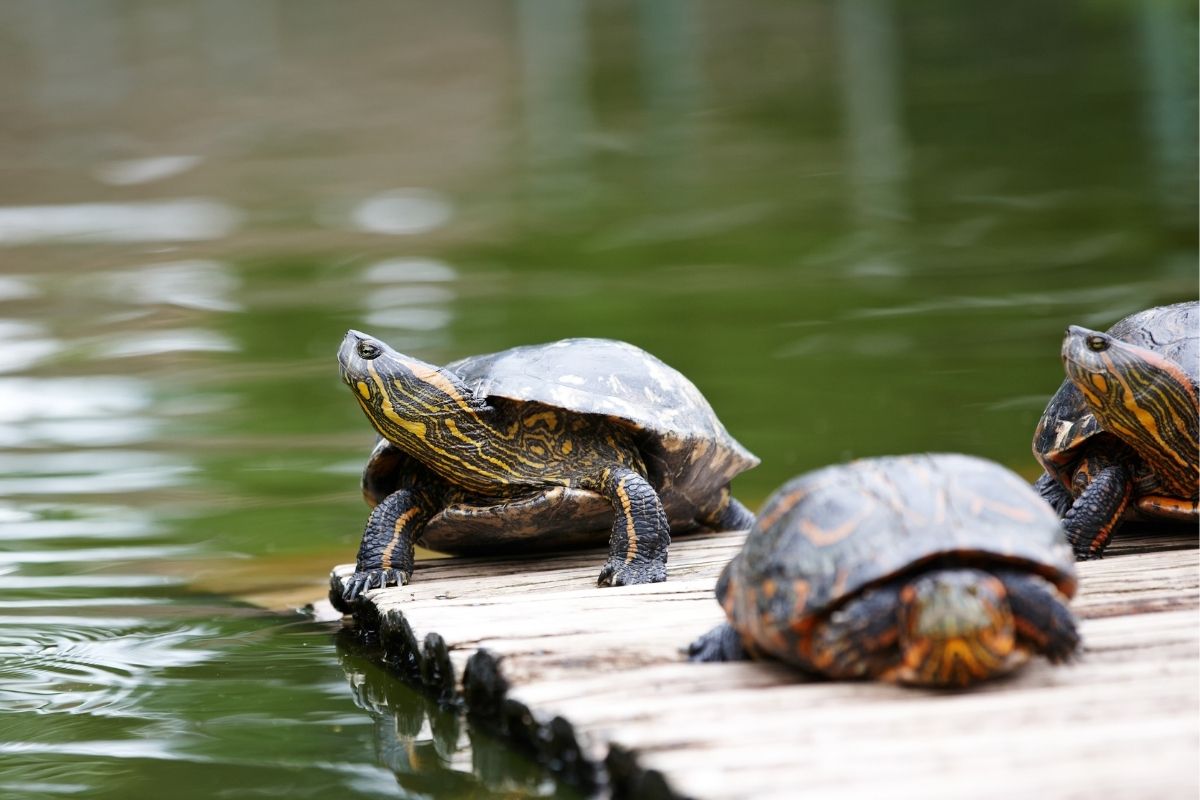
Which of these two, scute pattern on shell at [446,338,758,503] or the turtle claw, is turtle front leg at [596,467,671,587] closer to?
scute pattern on shell at [446,338,758,503]

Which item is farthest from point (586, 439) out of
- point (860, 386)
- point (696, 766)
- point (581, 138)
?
point (581, 138)

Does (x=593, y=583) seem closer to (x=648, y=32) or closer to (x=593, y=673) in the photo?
(x=593, y=673)

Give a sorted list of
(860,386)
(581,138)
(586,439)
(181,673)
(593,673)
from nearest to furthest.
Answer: (593,673) → (181,673) → (586,439) → (860,386) → (581,138)

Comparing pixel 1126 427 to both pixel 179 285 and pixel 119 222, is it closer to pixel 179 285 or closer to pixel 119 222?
pixel 179 285

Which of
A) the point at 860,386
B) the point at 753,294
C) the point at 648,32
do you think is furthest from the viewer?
the point at 648,32

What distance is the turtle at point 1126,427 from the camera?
310cm

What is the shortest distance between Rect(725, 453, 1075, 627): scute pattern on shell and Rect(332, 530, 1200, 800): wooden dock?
160mm

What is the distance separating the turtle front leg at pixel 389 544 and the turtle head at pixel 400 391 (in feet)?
0.74

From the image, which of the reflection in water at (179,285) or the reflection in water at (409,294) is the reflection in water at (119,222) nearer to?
the reflection in water at (179,285)

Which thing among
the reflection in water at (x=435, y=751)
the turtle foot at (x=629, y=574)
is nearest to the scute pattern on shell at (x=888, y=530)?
the reflection in water at (x=435, y=751)

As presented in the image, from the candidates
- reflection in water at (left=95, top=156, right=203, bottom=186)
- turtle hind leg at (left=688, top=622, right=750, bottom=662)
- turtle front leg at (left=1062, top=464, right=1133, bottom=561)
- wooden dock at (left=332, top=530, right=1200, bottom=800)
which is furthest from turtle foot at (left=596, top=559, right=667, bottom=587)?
reflection in water at (left=95, top=156, right=203, bottom=186)

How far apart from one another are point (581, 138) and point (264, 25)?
11.3 metres

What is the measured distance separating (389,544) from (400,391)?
0.39 m

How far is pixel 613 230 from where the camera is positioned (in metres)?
12.4
